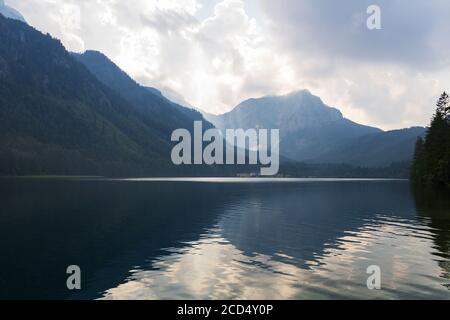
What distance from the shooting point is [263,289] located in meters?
29.8
